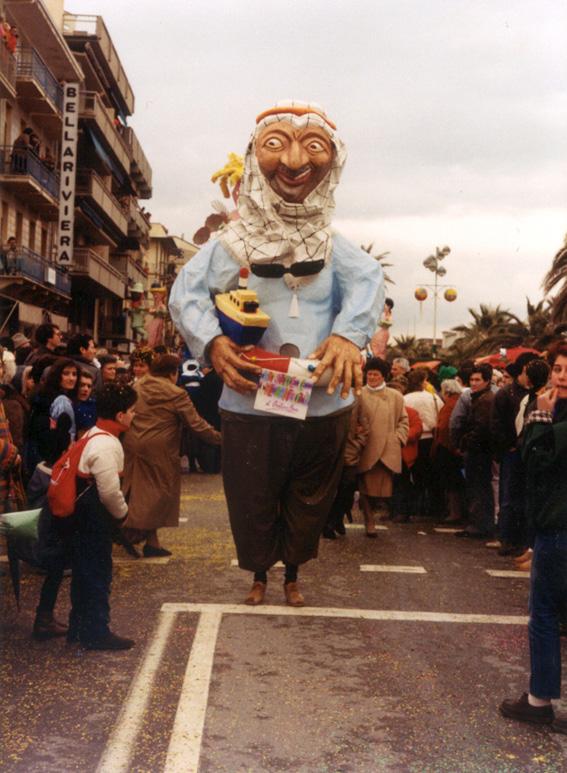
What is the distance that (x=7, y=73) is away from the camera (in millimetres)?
Result: 24656

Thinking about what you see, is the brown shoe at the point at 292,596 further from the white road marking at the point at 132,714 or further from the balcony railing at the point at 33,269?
the balcony railing at the point at 33,269

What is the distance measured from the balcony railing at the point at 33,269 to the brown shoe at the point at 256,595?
17.7 meters

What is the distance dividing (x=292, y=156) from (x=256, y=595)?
2.44m

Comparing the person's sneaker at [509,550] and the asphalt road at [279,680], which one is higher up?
the person's sneaker at [509,550]

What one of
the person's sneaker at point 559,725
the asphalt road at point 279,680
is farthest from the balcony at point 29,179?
the person's sneaker at point 559,725

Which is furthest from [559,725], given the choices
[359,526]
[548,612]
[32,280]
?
[32,280]

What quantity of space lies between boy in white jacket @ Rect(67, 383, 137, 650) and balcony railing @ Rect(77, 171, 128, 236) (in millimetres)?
34500

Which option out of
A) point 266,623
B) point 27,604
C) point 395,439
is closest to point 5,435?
point 27,604

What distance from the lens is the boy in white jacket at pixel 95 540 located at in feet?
16.4

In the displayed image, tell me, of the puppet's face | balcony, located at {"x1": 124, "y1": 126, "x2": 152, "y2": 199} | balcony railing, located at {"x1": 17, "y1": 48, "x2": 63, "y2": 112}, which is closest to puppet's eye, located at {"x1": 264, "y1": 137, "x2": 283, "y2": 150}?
the puppet's face

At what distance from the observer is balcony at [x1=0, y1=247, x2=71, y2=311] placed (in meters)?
23.9

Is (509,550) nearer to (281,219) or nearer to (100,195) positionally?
(281,219)

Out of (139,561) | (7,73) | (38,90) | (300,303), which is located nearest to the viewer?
(300,303)

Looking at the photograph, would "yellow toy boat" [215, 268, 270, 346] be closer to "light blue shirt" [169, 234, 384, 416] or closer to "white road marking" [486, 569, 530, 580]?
"light blue shirt" [169, 234, 384, 416]
